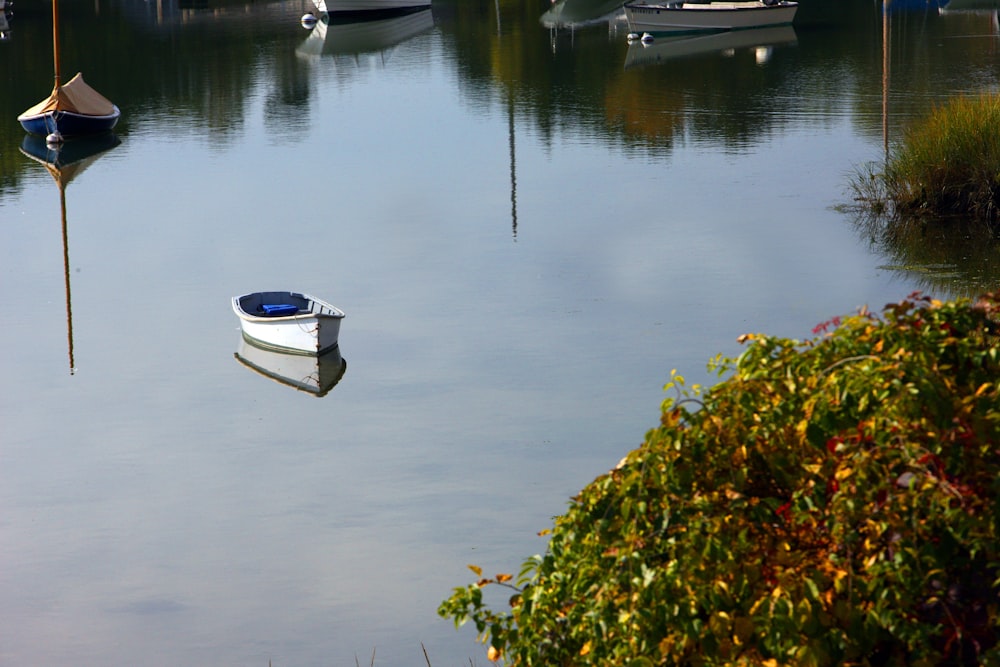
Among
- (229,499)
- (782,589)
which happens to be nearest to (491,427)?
(229,499)

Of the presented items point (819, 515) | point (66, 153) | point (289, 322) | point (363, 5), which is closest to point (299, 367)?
point (289, 322)

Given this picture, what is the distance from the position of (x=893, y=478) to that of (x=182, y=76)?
51226 mm

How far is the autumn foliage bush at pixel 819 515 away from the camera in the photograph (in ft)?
14.0

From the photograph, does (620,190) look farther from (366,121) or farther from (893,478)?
(893,478)

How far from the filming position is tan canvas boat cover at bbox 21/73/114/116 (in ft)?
131

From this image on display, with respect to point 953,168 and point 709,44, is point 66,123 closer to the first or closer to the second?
point 953,168

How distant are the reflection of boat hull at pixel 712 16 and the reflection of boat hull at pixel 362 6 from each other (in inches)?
563

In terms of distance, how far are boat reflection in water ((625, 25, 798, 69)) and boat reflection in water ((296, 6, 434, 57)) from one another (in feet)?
37.6

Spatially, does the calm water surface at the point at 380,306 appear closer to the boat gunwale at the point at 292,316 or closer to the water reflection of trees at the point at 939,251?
the water reflection of trees at the point at 939,251

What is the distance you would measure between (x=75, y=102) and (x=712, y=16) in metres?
30.2

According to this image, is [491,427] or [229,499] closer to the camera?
[229,499]

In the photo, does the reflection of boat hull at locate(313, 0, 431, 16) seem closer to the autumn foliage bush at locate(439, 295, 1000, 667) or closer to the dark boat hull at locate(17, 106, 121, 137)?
the dark boat hull at locate(17, 106, 121, 137)

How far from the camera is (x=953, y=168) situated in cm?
2492

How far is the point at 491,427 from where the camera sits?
56.9ft
